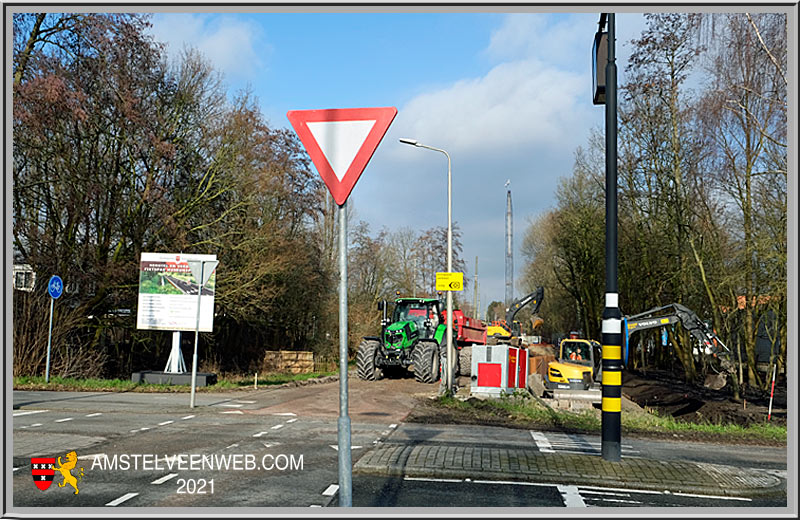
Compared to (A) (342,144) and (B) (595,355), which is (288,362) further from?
(A) (342,144)

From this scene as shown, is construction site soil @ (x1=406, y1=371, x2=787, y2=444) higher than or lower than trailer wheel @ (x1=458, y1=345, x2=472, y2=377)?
lower

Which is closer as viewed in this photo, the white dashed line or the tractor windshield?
the white dashed line

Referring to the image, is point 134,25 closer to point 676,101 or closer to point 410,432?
point 410,432

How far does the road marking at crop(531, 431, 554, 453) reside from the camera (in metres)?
10.3

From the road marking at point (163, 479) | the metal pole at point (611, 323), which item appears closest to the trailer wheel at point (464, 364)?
the metal pole at point (611, 323)

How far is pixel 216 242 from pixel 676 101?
19062mm

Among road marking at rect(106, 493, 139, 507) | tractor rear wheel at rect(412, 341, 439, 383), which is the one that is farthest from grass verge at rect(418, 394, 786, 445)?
road marking at rect(106, 493, 139, 507)

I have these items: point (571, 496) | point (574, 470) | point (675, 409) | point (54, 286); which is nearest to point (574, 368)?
point (675, 409)

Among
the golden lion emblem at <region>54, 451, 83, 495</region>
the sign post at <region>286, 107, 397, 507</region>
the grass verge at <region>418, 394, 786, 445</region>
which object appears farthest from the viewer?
the grass verge at <region>418, 394, 786, 445</region>

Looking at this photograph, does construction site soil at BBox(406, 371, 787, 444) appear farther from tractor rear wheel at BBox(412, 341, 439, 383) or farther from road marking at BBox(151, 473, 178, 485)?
road marking at BBox(151, 473, 178, 485)

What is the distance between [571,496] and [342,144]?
4612 millimetres

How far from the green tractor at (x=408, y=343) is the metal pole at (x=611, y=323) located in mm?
13604

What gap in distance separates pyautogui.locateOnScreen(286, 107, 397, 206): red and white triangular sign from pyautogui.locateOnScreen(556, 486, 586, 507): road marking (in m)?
4.13

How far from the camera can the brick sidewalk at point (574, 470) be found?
759cm
